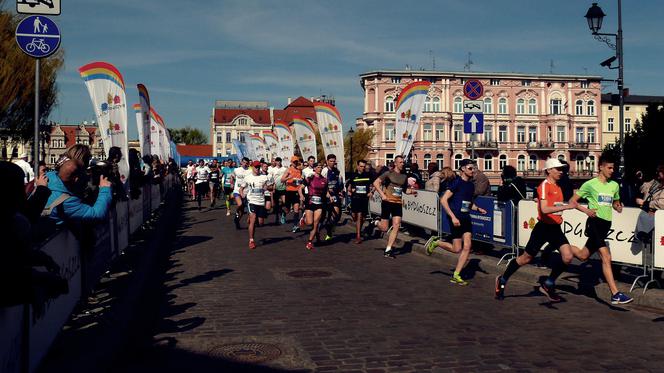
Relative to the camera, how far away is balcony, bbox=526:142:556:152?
8699 centimetres

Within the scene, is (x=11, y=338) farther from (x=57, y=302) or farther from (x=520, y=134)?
(x=520, y=134)

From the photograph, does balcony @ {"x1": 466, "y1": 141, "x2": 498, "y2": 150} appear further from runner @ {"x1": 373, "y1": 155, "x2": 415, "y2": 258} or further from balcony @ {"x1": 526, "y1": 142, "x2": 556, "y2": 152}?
runner @ {"x1": 373, "y1": 155, "x2": 415, "y2": 258}

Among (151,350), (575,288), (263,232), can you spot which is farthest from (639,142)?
(151,350)

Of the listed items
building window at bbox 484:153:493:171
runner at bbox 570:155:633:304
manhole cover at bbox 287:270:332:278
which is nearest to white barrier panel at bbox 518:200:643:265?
runner at bbox 570:155:633:304

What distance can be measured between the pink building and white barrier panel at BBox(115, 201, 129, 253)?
240 ft

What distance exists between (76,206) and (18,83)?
3115 cm

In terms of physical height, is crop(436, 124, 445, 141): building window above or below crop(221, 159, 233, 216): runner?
above

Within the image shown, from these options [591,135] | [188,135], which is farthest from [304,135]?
[188,135]

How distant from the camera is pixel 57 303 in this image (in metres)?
5.36

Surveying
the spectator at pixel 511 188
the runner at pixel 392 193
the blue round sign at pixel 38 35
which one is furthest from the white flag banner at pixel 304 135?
the blue round sign at pixel 38 35

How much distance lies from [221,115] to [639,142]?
4330 inches

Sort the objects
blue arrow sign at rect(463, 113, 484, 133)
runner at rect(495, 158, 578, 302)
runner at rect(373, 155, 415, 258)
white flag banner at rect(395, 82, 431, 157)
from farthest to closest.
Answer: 1. white flag banner at rect(395, 82, 431, 157)
2. blue arrow sign at rect(463, 113, 484, 133)
3. runner at rect(373, 155, 415, 258)
4. runner at rect(495, 158, 578, 302)

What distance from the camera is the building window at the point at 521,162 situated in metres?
88.1

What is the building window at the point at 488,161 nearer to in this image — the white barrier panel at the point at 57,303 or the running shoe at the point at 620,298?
the running shoe at the point at 620,298
